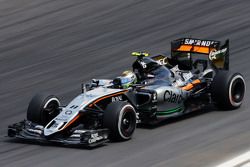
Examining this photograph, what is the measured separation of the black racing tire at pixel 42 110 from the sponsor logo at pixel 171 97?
2273mm

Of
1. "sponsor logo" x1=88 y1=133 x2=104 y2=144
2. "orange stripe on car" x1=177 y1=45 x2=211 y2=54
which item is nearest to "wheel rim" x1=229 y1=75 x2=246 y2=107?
"orange stripe on car" x1=177 y1=45 x2=211 y2=54

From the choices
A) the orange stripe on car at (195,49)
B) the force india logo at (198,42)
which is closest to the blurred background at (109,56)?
the orange stripe on car at (195,49)

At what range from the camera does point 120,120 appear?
13.3 metres

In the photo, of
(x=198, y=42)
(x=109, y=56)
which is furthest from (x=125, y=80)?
(x=109, y=56)

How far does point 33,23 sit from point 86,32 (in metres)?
2.67

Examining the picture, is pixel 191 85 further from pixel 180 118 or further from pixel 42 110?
pixel 42 110

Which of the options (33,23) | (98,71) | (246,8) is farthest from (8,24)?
(246,8)

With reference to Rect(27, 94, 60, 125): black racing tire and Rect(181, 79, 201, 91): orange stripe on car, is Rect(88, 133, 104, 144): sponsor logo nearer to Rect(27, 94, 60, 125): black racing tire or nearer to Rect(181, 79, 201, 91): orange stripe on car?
Rect(27, 94, 60, 125): black racing tire

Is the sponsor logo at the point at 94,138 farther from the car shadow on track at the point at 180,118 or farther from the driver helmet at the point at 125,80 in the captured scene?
the driver helmet at the point at 125,80

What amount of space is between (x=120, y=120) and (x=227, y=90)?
2.95 meters

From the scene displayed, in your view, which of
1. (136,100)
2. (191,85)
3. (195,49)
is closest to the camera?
(136,100)

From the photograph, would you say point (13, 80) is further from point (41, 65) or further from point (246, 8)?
point (246, 8)

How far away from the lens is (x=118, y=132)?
43.8 feet

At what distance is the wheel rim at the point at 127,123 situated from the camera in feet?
44.2
